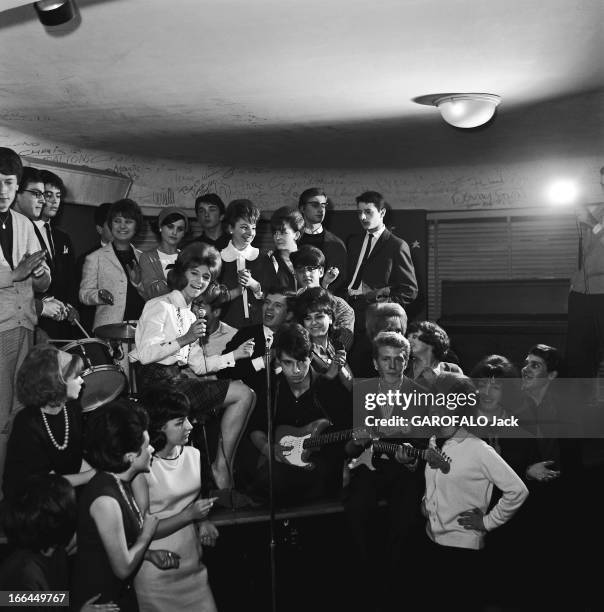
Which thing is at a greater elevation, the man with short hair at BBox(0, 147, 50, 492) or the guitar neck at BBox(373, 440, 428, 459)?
the man with short hair at BBox(0, 147, 50, 492)

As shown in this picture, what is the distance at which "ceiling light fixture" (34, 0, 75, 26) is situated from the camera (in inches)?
123

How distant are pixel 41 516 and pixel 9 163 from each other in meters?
1.96

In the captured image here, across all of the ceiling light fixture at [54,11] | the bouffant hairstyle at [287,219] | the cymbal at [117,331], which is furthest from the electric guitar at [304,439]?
the ceiling light fixture at [54,11]

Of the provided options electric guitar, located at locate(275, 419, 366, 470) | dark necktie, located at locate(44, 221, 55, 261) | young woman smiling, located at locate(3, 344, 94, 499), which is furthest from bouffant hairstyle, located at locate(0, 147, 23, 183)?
electric guitar, located at locate(275, 419, 366, 470)

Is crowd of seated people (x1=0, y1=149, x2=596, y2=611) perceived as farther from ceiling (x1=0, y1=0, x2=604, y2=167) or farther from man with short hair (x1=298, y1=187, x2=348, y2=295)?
ceiling (x1=0, y1=0, x2=604, y2=167)

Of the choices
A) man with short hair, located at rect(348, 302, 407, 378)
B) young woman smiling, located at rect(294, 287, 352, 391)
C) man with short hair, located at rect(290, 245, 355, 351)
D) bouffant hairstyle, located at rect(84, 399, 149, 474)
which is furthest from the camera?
man with short hair, located at rect(290, 245, 355, 351)

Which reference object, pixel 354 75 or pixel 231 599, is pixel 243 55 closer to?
→ pixel 354 75

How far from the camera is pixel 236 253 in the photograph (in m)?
4.89

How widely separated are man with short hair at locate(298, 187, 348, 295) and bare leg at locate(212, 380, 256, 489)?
1382 millimetres

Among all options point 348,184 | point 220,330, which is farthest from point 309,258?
point 348,184

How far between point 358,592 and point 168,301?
1496mm

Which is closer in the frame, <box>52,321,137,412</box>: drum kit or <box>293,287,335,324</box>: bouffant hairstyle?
<box>52,321,137,412</box>: drum kit

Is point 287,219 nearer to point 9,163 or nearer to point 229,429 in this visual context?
point 229,429

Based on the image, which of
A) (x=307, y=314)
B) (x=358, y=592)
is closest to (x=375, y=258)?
(x=307, y=314)
